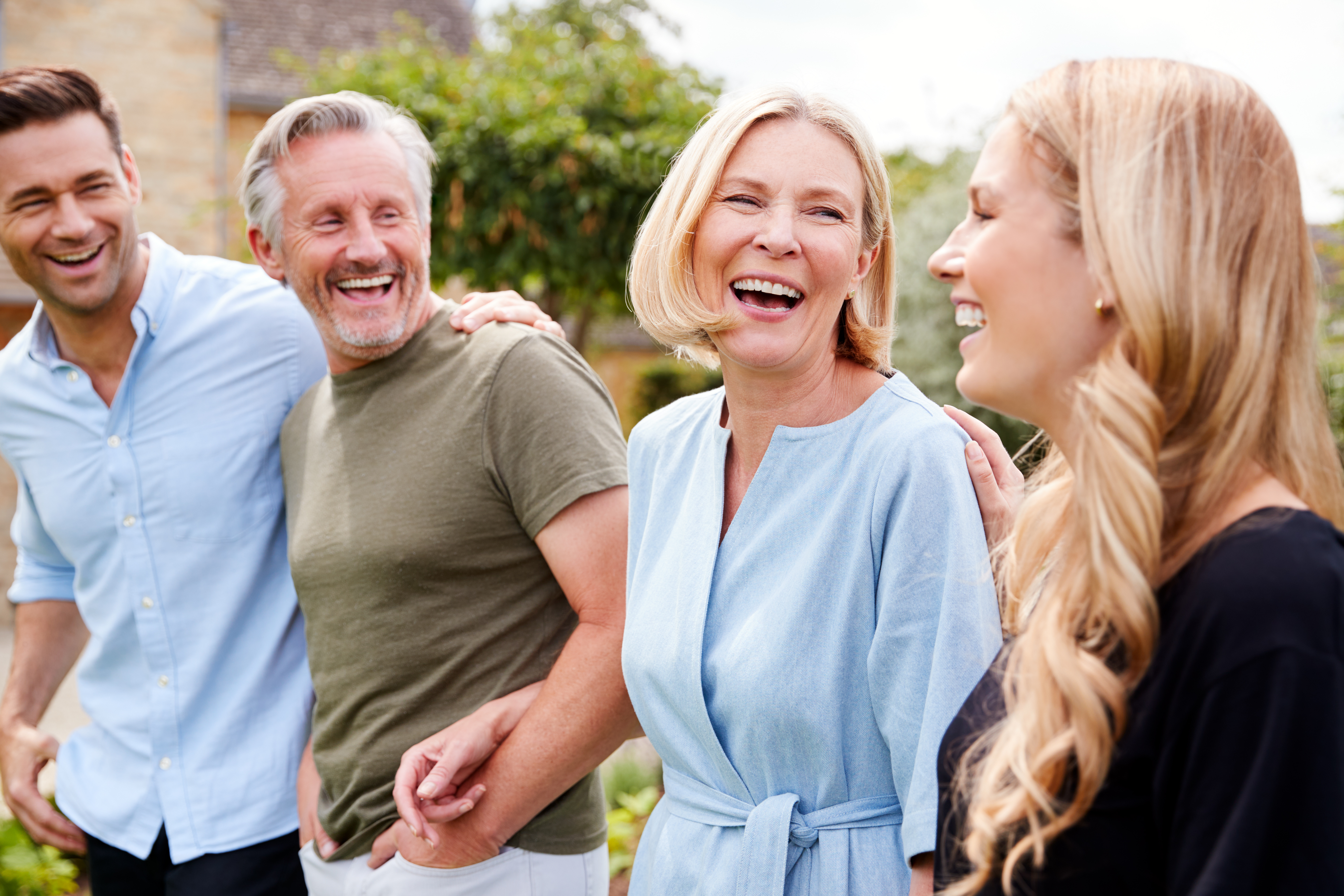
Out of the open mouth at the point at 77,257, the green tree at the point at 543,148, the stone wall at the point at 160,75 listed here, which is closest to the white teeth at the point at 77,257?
the open mouth at the point at 77,257

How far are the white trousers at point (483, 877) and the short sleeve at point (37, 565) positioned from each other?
1308mm

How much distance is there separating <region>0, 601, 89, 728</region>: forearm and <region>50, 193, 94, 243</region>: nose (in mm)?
1054

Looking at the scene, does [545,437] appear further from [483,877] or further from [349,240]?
[483,877]

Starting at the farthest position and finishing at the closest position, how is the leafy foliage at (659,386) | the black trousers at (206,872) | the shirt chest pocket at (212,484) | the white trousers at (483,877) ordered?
the leafy foliage at (659,386) → the shirt chest pocket at (212,484) → the black trousers at (206,872) → the white trousers at (483,877)

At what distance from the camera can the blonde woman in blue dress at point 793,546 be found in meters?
1.58

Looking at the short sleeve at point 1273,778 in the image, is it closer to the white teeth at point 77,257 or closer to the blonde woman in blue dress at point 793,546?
the blonde woman in blue dress at point 793,546

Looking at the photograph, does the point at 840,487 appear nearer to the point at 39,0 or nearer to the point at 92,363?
the point at 92,363

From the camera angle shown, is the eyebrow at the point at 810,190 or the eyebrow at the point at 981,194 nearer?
the eyebrow at the point at 981,194

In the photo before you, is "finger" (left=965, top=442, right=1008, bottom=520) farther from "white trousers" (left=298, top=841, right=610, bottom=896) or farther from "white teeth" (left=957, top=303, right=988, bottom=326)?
"white trousers" (left=298, top=841, right=610, bottom=896)

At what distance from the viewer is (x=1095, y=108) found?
1.21 metres

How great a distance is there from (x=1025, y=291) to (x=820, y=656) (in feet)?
2.21

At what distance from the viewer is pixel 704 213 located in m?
1.88

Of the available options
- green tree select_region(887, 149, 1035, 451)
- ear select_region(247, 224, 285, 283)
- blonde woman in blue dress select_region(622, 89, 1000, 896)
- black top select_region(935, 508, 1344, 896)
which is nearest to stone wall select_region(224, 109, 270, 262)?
green tree select_region(887, 149, 1035, 451)

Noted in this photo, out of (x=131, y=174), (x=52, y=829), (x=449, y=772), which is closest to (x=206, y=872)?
(x=52, y=829)
